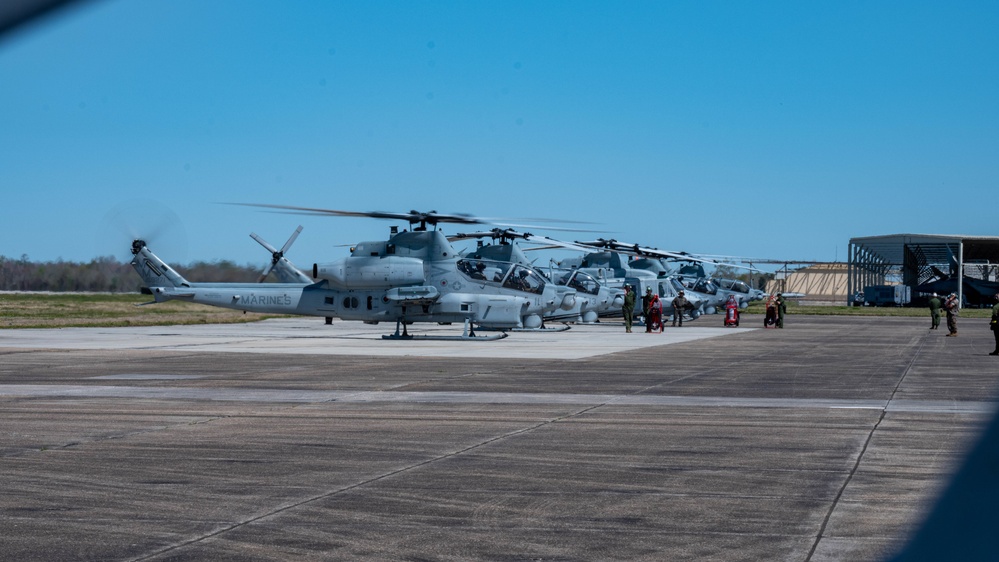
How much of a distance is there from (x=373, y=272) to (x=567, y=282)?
11.1 m

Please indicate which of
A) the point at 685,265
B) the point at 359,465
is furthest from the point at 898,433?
the point at 685,265

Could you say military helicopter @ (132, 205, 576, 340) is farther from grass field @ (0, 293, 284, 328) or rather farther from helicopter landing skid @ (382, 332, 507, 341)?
grass field @ (0, 293, 284, 328)

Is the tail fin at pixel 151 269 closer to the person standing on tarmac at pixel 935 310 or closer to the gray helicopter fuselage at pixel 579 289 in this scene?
the gray helicopter fuselage at pixel 579 289

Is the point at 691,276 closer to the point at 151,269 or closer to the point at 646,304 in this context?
the point at 646,304

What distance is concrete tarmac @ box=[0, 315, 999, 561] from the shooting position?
5941 mm

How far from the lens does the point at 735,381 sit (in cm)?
1677

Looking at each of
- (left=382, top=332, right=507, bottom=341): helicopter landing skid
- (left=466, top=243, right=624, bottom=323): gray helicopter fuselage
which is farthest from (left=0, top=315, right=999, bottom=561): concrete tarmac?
(left=466, top=243, right=624, bottom=323): gray helicopter fuselage

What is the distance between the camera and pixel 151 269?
107 feet

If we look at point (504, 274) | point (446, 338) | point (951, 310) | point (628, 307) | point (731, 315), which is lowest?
point (446, 338)

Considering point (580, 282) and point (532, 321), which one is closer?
point (532, 321)

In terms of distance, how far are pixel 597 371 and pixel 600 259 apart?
28.5m

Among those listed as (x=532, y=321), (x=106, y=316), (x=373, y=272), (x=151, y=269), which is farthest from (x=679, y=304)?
(x=106, y=316)

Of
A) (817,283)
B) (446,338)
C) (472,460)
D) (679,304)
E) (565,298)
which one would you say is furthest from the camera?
(817,283)

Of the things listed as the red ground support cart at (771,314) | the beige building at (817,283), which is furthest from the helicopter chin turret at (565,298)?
the beige building at (817,283)
